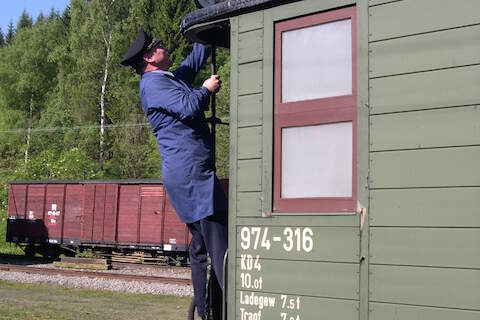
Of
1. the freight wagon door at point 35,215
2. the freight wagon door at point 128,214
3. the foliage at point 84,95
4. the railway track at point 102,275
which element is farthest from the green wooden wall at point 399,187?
the foliage at point 84,95

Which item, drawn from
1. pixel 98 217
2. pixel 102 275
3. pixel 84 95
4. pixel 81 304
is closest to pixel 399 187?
pixel 81 304

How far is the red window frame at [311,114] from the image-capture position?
3.51 m

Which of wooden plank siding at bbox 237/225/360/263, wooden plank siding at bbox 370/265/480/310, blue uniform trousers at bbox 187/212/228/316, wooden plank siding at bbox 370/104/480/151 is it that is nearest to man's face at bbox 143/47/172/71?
blue uniform trousers at bbox 187/212/228/316

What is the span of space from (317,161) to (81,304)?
8.54 meters

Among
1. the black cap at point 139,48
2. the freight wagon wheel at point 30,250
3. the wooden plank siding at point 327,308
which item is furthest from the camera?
the freight wagon wheel at point 30,250

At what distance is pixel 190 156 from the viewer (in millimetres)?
4141

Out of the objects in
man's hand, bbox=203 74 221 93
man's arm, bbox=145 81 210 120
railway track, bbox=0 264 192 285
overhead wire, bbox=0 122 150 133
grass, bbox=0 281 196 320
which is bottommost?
grass, bbox=0 281 196 320

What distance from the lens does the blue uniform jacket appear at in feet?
13.5

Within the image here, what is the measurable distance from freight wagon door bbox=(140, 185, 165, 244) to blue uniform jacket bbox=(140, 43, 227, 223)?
16.4 metres

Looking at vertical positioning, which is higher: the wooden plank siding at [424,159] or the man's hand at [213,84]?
the man's hand at [213,84]

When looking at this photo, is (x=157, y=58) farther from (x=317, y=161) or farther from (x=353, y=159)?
(x=353, y=159)

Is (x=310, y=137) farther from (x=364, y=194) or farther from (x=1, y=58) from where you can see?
(x=1, y=58)

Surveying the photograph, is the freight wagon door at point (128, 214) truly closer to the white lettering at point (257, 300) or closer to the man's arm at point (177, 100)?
the man's arm at point (177, 100)

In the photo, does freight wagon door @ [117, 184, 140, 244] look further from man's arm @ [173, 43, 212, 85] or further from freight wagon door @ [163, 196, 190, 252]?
man's arm @ [173, 43, 212, 85]
